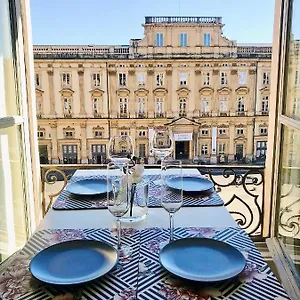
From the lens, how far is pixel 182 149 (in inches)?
108

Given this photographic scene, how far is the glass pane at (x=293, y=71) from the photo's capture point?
5.00 ft

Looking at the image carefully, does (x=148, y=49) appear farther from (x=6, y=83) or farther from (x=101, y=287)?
(x=101, y=287)

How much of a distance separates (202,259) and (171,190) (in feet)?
0.81

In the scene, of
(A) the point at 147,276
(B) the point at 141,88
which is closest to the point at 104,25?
(B) the point at 141,88

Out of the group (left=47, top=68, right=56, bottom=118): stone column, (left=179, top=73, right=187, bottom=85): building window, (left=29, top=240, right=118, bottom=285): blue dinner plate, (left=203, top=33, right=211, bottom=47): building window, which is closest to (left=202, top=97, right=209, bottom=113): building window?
→ (left=179, top=73, right=187, bottom=85): building window

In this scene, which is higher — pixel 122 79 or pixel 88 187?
pixel 122 79

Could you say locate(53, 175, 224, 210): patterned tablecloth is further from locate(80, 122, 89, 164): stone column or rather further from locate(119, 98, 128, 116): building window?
locate(119, 98, 128, 116): building window

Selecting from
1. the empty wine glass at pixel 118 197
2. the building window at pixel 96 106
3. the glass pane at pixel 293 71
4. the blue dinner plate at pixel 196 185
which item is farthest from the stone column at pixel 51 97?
the empty wine glass at pixel 118 197

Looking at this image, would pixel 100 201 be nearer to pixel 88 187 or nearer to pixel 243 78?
pixel 88 187

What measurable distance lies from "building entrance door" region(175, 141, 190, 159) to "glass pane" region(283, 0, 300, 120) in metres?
1.10

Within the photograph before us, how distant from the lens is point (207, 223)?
1135mm

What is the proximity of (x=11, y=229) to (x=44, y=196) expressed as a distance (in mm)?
405

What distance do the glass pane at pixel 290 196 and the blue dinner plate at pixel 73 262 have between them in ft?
3.31

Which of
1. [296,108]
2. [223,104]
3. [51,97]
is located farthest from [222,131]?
[296,108]
